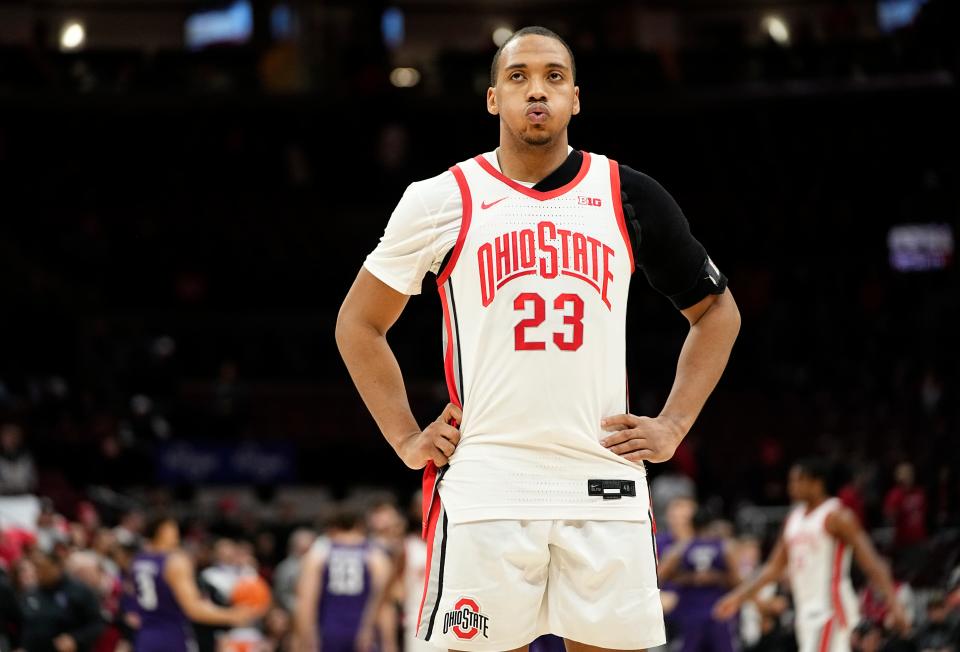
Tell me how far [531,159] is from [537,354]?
52 cm

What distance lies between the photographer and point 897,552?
13453 millimetres

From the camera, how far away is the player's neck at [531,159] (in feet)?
12.2

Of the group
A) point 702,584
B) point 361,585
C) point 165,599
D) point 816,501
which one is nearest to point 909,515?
point 702,584

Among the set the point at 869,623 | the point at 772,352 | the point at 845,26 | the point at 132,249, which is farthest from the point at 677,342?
the point at 869,623

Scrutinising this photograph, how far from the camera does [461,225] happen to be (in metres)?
3.70

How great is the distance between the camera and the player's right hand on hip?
365 centimetres

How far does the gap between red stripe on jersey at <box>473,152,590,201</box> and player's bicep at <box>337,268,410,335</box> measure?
0.40 meters

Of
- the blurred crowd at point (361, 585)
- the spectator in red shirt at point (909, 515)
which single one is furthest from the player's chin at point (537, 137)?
the spectator in red shirt at point (909, 515)

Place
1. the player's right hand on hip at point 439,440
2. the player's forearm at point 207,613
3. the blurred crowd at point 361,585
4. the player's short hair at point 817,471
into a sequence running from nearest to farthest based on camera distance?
the player's right hand on hip at point 439,440
the player's short hair at point 817,471
the blurred crowd at point 361,585
the player's forearm at point 207,613

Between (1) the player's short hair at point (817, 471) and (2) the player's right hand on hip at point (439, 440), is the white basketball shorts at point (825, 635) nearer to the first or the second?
(1) the player's short hair at point (817, 471)

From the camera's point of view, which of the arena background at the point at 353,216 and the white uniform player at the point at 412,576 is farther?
the arena background at the point at 353,216

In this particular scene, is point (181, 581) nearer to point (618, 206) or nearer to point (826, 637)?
point (826, 637)

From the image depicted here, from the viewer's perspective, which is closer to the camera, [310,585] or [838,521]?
[838,521]

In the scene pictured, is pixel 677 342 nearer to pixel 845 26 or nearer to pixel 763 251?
pixel 763 251
